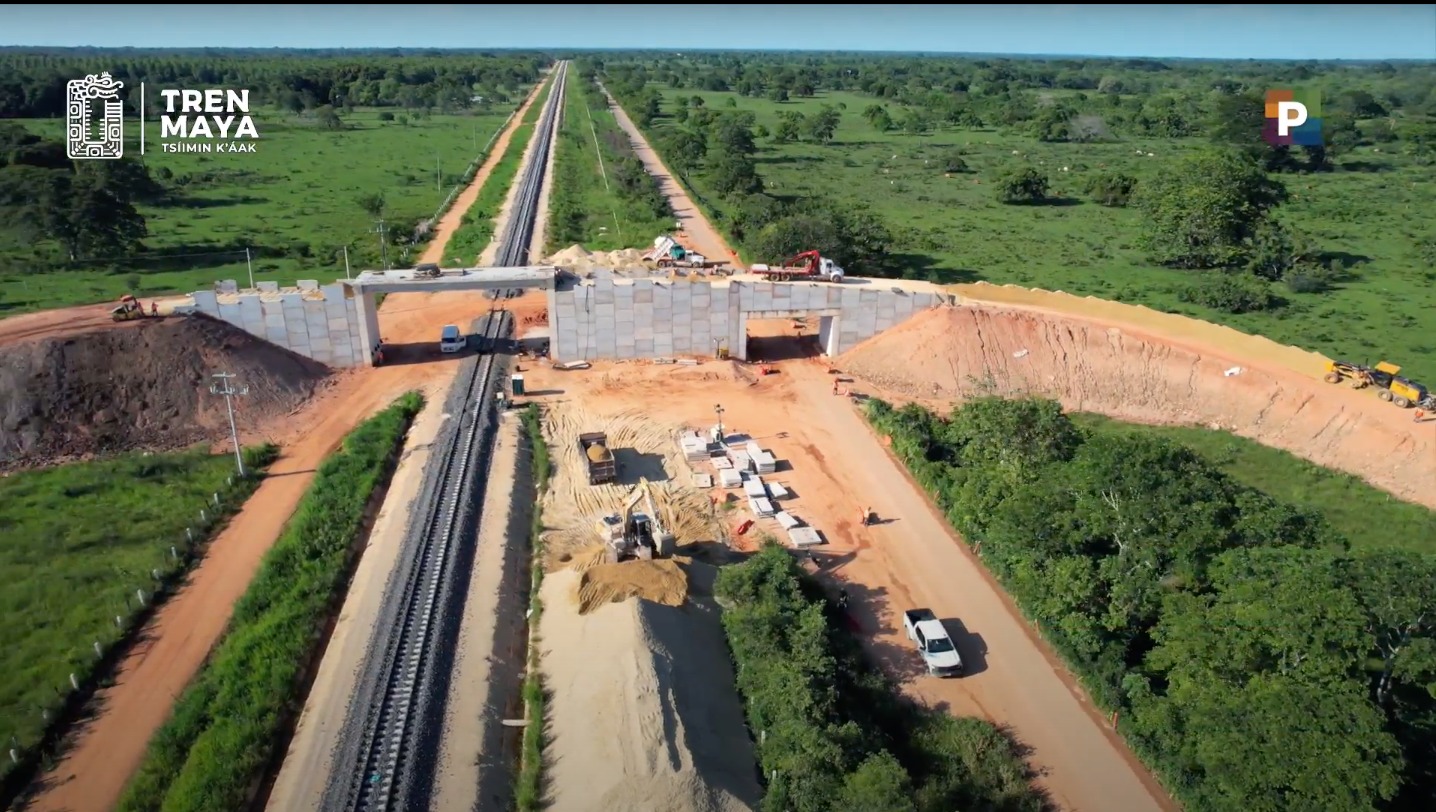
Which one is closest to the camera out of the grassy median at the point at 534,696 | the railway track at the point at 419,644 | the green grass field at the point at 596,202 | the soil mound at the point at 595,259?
the grassy median at the point at 534,696

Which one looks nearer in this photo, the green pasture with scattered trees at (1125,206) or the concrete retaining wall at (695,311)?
the concrete retaining wall at (695,311)

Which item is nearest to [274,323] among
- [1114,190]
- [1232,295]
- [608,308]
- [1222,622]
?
[608,308]

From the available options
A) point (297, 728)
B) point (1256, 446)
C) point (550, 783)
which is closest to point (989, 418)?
point (1256, 446)

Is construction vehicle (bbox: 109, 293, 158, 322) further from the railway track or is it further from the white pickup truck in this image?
the white pickup truck

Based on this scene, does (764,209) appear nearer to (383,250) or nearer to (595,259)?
(595,259)

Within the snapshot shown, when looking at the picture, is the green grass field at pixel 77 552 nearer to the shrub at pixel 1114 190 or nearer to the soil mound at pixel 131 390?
the soil mound at pixel 131 390

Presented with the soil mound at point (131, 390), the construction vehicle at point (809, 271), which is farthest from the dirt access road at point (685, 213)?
the soil mound at point (131, 390)
